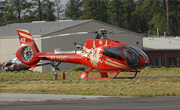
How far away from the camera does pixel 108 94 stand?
1736 cm

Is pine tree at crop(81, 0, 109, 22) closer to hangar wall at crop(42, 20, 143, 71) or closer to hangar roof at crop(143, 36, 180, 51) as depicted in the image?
hangar roof at crop(143, 36, 180, 51)

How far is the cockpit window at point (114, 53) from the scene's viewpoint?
2595 cm

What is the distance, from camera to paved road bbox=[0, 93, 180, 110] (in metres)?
13.0

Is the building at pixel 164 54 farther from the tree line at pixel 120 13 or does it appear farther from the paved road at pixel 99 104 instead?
the paved road at pixel 99 104

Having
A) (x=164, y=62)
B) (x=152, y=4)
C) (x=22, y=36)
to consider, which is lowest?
(x=164, y=62)

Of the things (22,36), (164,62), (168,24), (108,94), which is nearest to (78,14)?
(168,24)

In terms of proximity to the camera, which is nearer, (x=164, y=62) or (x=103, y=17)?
(x=164, y=62)

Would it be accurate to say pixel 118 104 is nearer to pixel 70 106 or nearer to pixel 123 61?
pixel 70 106

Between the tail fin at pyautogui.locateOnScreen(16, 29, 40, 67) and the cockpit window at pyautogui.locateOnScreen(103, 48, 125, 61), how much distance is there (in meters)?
6.22

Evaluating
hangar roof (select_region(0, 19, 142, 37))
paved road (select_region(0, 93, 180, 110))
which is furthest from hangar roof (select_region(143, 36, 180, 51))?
paved road (select_region(0, 93, 180, 110))

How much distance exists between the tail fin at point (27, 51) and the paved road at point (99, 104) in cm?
1510

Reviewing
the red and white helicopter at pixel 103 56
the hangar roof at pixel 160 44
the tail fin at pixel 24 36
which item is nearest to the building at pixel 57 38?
the hangar roof at pixel 160 44

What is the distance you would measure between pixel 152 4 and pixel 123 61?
2701 inches

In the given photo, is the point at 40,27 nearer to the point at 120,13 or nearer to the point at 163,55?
the point at 163,55
